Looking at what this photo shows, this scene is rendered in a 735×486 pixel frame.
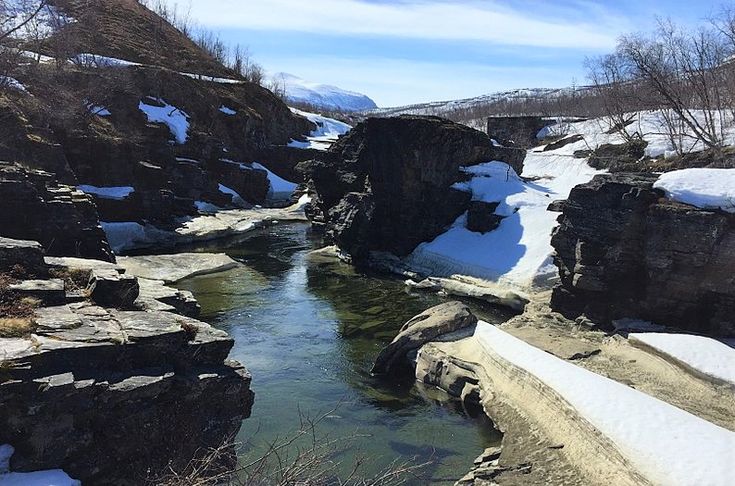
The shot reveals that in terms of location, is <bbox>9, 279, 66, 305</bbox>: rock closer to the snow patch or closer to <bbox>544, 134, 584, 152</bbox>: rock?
the snow patch

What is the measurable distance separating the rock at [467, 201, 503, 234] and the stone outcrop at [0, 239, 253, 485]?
2442cm

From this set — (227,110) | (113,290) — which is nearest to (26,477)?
(113,290)

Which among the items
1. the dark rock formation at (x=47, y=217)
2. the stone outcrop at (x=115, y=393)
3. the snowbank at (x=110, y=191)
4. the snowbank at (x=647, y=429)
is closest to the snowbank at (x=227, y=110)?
the snowbank at (x=110, y=191)

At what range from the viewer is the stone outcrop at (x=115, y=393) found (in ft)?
28.5

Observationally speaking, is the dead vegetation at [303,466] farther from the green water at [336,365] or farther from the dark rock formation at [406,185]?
the dark rock formation at [406,185]

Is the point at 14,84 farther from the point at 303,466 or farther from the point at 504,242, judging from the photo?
the point at 303,466

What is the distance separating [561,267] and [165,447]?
62.8 feet

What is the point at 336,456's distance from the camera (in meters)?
13.0

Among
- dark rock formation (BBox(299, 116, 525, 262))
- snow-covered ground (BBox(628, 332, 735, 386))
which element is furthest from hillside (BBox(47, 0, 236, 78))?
snow-covered ground (BBox(628, 332, 735, 386))

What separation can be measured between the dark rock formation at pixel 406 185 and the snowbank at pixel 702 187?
51.0 ft

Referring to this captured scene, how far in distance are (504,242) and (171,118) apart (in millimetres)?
38713

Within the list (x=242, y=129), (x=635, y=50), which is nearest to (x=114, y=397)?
(x=635, y=50)

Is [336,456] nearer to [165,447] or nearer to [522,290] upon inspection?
[165,447]

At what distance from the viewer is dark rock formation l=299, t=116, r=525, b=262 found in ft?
118
